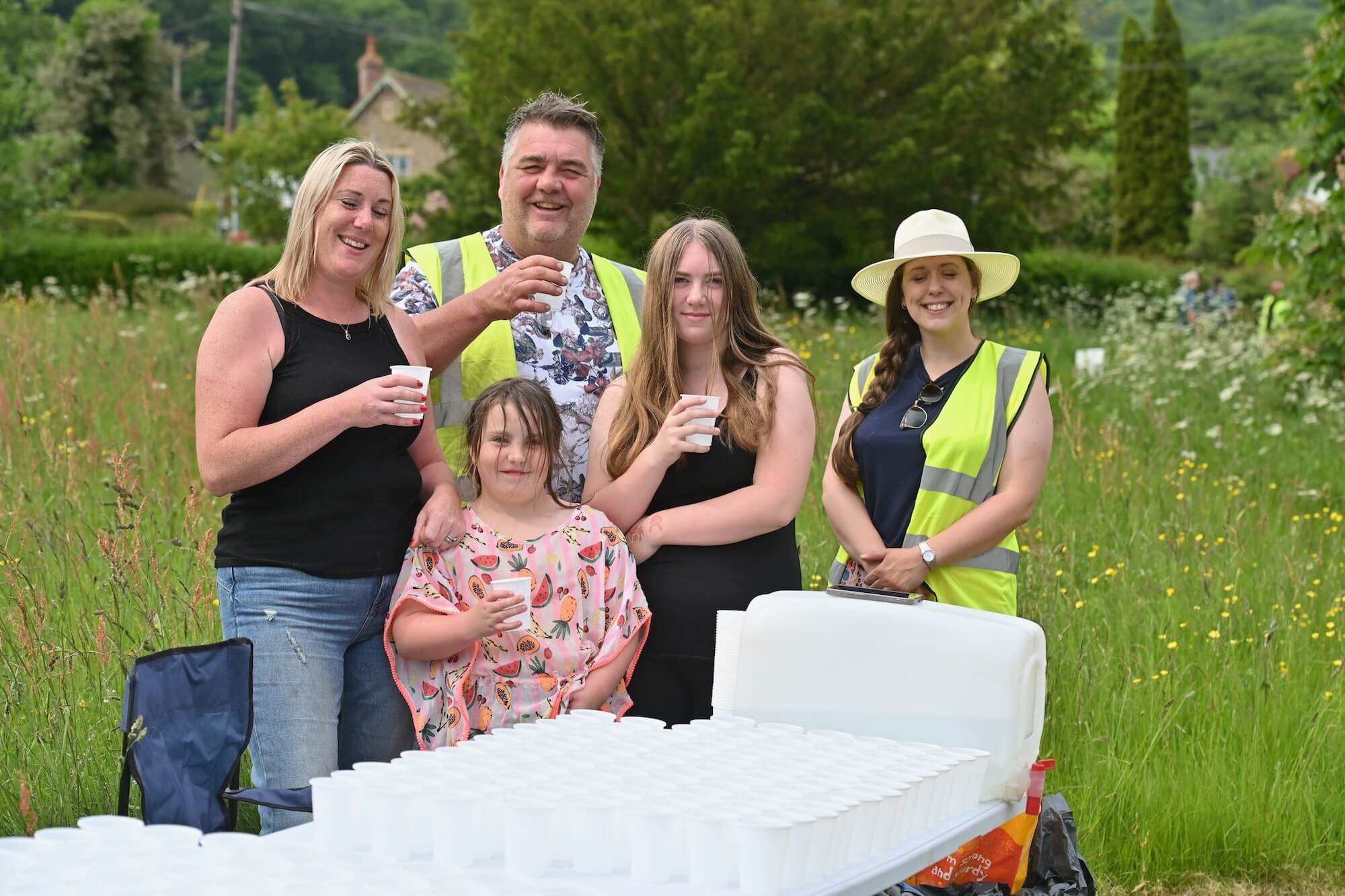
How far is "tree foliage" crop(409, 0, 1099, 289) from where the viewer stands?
→ 15.0 meters

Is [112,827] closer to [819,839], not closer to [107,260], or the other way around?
[819,839]

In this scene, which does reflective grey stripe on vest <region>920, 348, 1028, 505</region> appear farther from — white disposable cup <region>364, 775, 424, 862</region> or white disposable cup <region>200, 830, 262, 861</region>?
white disposable cup <region>200, 830, 262, 861</region>

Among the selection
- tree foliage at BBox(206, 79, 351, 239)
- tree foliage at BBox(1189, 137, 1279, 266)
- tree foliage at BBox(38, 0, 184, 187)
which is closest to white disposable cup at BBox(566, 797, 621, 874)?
tree foliage at BBox(206, 79, 351, 239)

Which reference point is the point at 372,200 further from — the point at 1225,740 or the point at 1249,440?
the point at 1249,440

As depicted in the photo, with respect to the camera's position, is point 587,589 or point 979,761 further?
point 587,589

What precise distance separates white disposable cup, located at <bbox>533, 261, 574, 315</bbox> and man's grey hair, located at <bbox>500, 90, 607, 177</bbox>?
280mm

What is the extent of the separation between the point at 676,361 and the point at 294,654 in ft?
3.83

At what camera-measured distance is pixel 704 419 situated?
3160 mm

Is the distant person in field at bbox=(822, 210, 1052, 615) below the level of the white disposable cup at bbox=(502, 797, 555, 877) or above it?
above

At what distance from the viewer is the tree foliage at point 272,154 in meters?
24.2

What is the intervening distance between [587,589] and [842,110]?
43.9 feet

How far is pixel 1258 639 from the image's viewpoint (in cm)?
513

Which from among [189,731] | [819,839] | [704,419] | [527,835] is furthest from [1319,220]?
[527,835]

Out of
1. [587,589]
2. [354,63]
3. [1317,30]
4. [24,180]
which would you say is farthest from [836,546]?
[354,63]
